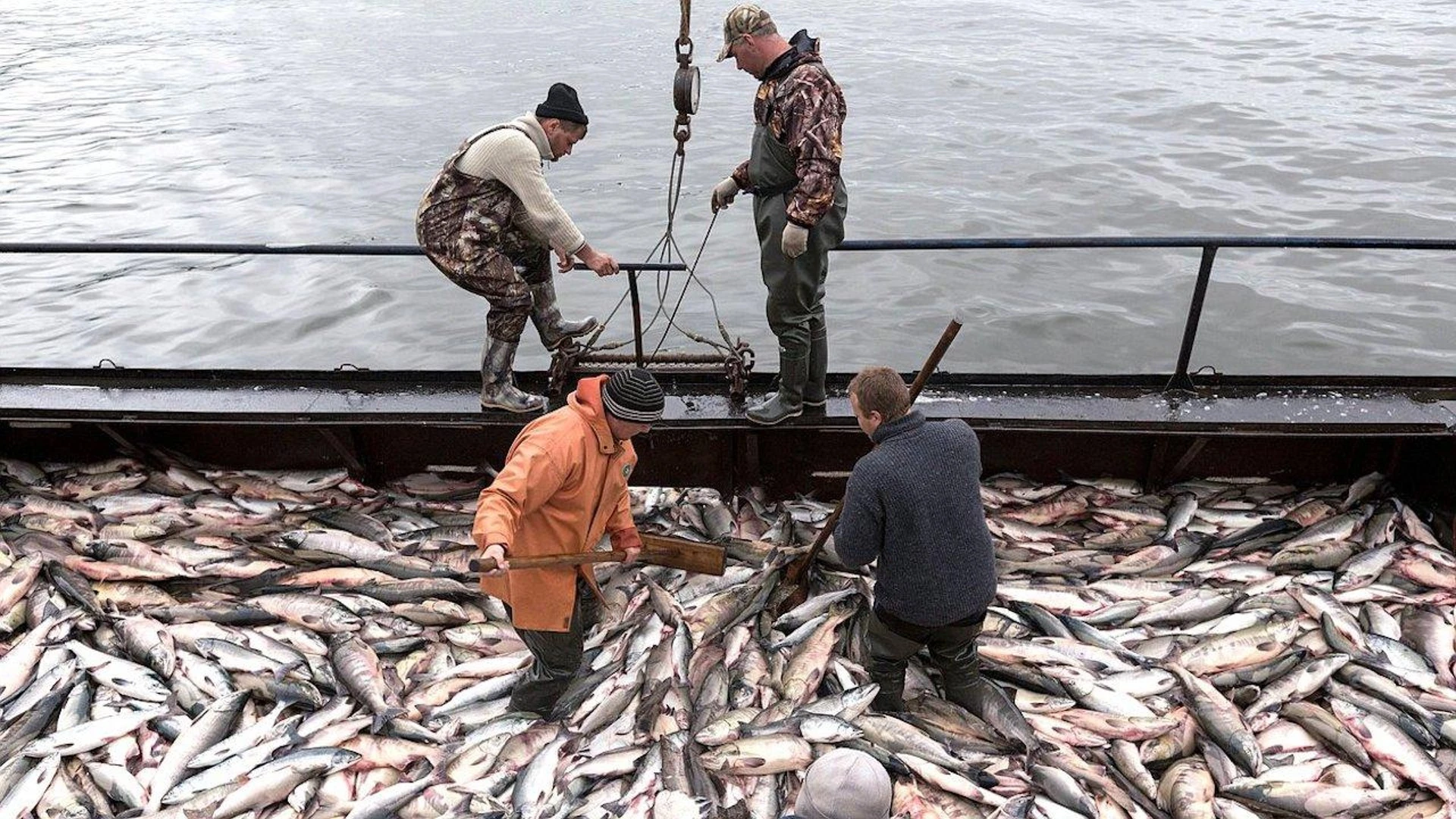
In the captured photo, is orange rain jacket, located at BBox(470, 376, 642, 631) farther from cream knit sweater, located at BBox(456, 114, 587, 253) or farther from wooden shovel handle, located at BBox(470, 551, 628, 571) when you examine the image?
cream knit sweater, located at BBox(456, 114, 587, 253)

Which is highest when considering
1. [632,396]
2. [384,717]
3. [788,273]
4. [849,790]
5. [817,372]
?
[788,273]

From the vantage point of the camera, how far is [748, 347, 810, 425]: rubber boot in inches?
236

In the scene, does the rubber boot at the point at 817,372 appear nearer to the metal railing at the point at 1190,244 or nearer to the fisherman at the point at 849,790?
the metal railing at the point at 1190,244

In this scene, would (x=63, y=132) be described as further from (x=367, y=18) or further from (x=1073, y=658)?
(x=1073, y=658)

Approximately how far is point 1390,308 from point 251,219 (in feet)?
60.2

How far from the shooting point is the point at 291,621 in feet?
18.7

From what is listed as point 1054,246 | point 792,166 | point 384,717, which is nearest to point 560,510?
point 384,717

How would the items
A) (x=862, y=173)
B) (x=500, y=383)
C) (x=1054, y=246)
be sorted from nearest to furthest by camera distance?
(x=1054, y=246), (x=500, y=383), (x=862, y=173)

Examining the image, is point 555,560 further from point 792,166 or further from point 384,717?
point 792,166

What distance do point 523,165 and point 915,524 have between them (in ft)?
9.46

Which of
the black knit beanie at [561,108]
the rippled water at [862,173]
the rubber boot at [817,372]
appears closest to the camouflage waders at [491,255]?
the black knit beanie at [561,108]

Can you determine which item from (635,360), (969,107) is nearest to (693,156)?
(969,107)

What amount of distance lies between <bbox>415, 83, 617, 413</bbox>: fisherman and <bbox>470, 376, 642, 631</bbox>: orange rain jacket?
55.2 inches

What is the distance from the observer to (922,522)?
4.16 m
